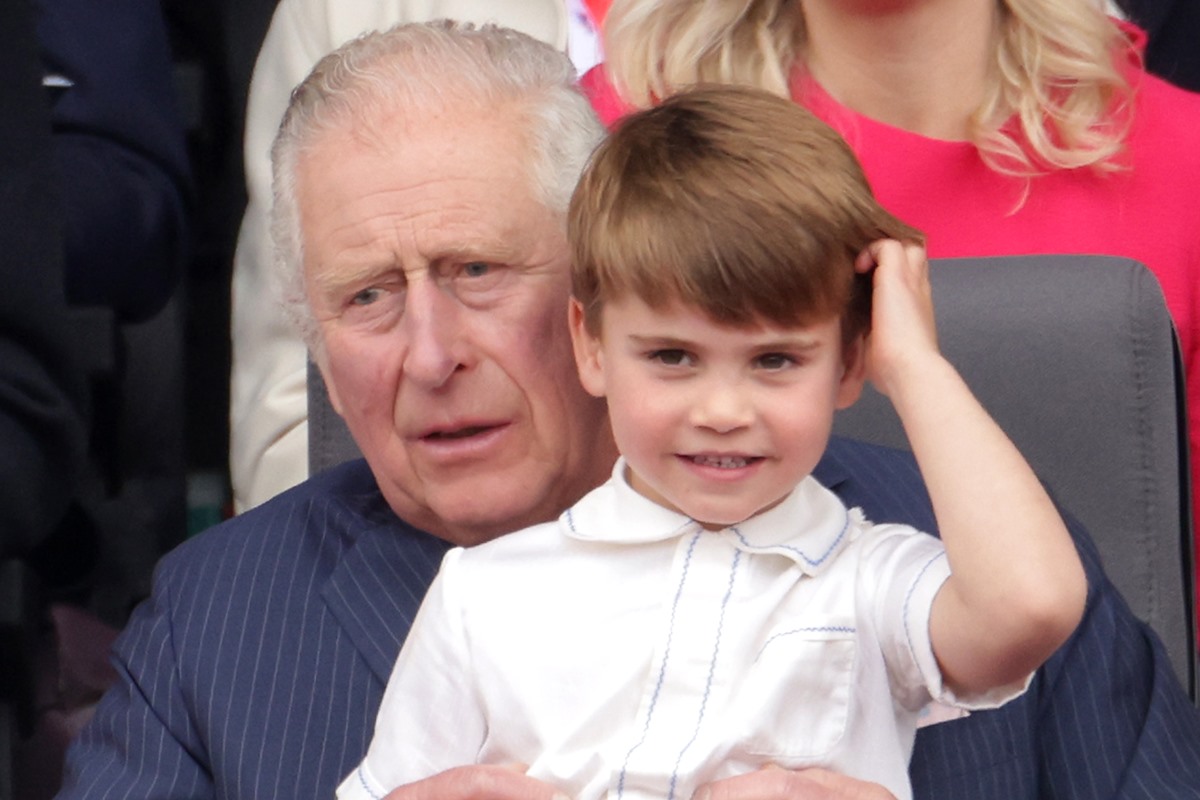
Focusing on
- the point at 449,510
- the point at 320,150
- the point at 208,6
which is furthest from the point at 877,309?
the point at 208,6

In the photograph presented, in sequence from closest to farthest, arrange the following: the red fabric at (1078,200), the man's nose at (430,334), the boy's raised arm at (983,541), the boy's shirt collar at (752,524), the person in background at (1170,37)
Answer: the boy's raised arm at (983,541) < the boy's shirt collar at (752,524) < the man's nose at (430,334) < the red fabric at (1078,200) < the person in background at (1170,37)

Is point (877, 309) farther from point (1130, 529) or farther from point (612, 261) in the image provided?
point (1130, 529)

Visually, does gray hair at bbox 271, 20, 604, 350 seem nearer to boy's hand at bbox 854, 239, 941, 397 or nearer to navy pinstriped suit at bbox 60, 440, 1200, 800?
navy pinstriped suit at bbox 60, 440, 1200, 800

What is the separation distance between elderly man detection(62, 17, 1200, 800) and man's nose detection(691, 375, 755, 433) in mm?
382

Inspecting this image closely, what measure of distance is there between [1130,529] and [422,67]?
76cm

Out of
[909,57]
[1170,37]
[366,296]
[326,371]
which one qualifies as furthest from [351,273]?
[1170,37]

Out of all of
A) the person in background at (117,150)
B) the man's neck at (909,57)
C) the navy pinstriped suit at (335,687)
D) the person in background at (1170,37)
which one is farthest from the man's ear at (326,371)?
the person in background at (1170,37)

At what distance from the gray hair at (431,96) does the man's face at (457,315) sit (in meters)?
0.02

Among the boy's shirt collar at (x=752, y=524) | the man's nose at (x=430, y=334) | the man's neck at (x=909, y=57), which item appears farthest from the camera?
the man's neck at (x=909, y=57)

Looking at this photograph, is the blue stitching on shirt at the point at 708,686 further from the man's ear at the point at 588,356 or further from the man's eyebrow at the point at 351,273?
the man's eyebrow at the point at 351,273

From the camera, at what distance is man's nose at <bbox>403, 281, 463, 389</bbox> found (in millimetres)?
1493

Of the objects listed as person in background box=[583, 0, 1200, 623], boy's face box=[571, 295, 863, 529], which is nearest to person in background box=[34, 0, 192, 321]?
person in background box=[583, 0, 1200, 623]

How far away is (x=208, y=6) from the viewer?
105 inches

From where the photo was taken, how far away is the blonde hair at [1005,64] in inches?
86.1
